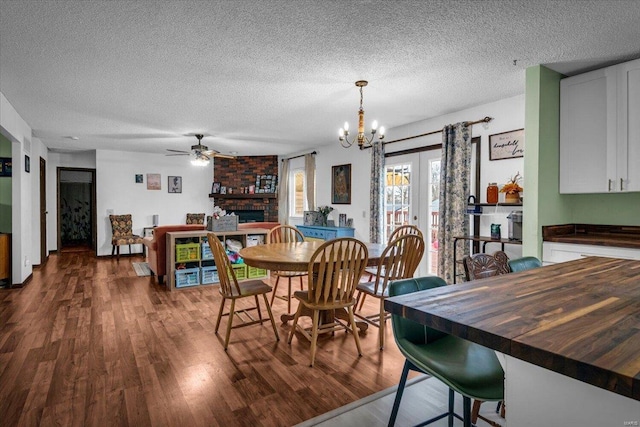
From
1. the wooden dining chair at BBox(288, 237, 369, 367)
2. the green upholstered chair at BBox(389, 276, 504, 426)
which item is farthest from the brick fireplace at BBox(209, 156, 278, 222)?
the green upholstered chair at BBox(389, 276, 504, 426)

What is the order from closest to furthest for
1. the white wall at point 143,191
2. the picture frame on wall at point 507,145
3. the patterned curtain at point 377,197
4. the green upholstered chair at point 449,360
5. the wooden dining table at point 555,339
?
the wooden dining table at point 555,339
the green upholstered chair at point 449,360
the picture frame on wall at point 507,145
the patterned curtain at point 377,197
the white wall at point 143,191

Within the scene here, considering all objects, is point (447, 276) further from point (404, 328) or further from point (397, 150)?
point (404, 328)

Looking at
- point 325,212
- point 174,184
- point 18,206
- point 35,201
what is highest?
point 174,184

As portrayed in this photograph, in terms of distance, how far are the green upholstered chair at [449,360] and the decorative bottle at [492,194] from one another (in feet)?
9.35

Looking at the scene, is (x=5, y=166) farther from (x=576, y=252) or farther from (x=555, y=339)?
(x=576, y=252)

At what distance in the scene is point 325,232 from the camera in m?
6.48

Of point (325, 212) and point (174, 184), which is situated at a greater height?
point (174, 184)

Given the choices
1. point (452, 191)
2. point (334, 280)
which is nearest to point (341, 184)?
point (452, 191)

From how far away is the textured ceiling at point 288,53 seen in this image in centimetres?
219

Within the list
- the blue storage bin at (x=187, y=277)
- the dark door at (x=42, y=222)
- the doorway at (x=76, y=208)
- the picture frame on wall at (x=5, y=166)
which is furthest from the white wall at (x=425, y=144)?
the doorway at (x=76, y=208)

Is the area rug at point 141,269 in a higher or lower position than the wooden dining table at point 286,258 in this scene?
lower

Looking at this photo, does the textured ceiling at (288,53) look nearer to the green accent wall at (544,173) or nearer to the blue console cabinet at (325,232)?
the green accent wall at (544,173)

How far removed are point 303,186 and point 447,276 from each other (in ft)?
14.3

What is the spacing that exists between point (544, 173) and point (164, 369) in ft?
11.6
